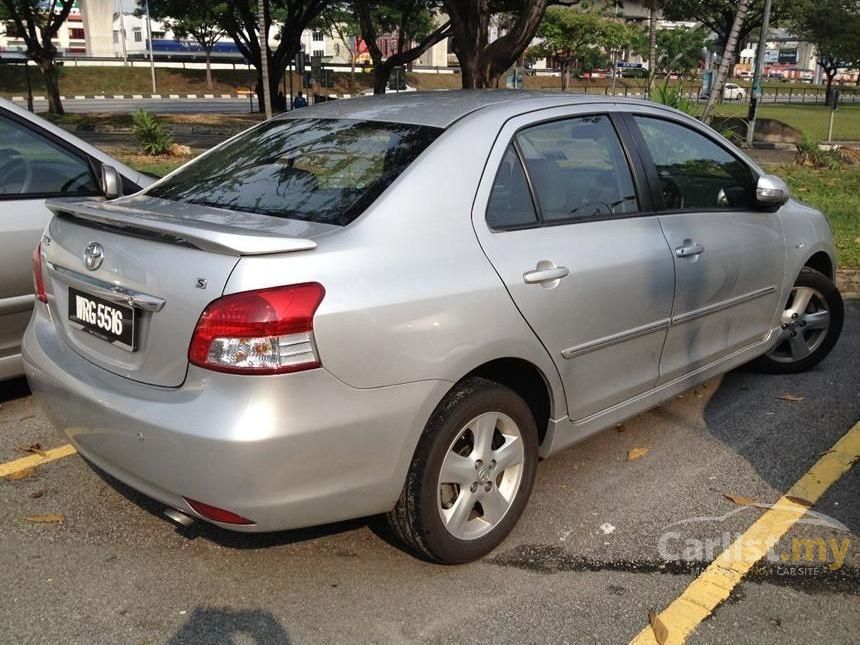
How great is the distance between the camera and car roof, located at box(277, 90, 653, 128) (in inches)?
130

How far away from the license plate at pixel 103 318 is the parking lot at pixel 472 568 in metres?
0.84

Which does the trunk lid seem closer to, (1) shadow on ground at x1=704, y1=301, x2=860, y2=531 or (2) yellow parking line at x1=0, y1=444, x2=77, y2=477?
(2) yellow parking line at x1=0, y1=444, x2=77, y2=477

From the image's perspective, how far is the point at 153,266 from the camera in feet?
8.66

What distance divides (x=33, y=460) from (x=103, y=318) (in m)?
1.43

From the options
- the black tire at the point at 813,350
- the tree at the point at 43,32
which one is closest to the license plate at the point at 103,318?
the black tire at the point at 813,350

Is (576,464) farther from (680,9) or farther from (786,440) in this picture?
(680,9)

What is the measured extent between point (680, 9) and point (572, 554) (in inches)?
1803

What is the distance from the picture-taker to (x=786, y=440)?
4215 millimetres

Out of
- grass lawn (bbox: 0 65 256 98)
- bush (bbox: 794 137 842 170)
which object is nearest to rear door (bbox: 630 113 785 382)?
bush (bbox: 794 137 842 170)

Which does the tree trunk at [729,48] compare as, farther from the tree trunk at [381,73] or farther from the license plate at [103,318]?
the tree trunk at [381,73]

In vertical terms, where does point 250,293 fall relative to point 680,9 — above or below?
below

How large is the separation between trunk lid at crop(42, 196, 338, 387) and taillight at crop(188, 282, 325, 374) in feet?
0.18

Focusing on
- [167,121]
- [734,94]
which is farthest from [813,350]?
[734,94]

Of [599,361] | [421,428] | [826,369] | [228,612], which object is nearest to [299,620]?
[228,612]
